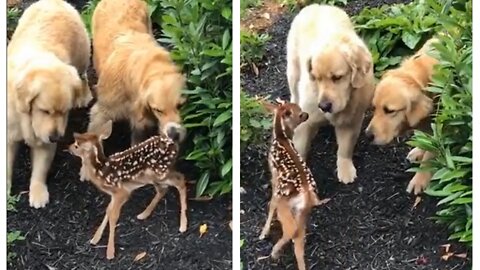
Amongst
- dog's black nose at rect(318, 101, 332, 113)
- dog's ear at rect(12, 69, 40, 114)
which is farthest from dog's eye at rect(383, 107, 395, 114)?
dog's ear at rect(12, 69, 40, 114)

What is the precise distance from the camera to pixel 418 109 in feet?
5.86

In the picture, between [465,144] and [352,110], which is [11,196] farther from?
[465,144]

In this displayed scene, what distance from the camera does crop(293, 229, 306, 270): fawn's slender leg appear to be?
1806 mm

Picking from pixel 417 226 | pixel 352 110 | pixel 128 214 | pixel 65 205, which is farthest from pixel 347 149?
pixel 65 205

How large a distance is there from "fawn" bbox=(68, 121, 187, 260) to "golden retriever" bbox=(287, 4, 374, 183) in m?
0.28

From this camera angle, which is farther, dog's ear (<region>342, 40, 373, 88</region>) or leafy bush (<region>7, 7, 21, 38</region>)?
leafy bush (<region>7, 7, 21, 38</region>)

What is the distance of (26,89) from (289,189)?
593 mm

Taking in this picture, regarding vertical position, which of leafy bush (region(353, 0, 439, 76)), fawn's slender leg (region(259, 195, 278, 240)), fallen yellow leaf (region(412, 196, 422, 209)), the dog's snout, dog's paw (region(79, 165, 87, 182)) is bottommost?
fawn's slender leg (region(259, 195, 278, 240))

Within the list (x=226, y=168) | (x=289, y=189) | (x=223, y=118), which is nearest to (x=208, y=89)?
(x=223, y=118)

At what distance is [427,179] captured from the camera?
5.92 ft

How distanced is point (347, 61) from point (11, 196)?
2.56 ft

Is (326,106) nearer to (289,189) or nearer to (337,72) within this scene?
(337,72)

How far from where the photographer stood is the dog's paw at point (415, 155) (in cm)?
181

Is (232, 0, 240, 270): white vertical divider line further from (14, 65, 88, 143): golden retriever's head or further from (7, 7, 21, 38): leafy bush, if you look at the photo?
(7, 7, 21, 38): leafy bush
